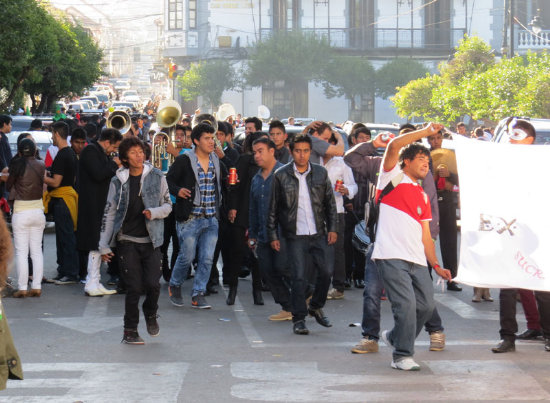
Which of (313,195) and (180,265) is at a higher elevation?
(313,195)

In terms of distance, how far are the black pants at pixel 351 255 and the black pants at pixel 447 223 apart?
3.09 ft

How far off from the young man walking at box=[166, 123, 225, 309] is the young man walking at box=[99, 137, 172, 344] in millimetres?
1389

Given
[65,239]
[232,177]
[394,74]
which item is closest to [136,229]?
[232,177]

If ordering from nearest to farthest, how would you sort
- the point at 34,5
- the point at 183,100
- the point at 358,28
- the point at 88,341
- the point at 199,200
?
the point at 88,341 → the point at 199,200 → the point at 34,5 → the point at 358,28 → the point at 183,100

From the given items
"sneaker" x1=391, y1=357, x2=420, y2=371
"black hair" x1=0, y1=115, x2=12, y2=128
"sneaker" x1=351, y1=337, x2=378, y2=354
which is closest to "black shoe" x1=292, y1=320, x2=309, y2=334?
"sneaker" x1=351, y1=337, x2=378, y2=354

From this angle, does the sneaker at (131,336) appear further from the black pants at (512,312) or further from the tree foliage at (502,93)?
the tree foliage at (502,93)

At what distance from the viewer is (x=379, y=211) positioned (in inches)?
313

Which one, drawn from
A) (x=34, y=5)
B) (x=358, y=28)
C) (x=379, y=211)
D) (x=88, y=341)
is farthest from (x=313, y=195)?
(x=358, y=28)

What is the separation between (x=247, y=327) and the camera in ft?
31.9

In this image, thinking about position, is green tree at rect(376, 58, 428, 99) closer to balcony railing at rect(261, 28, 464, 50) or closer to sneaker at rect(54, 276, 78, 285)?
balcony railing at rect(261, 28, 464, 50)

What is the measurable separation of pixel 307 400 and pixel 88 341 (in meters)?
2.77

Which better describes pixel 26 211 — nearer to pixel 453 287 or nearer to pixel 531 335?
A: pixel 453 287

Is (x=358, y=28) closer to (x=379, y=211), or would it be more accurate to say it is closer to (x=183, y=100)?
(x=183, y=100)

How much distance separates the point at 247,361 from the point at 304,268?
143cm
